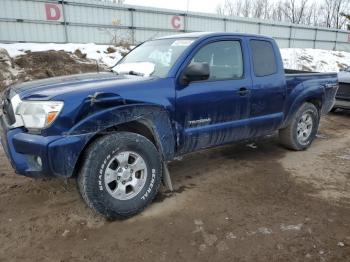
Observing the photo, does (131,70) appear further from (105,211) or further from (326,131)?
(326,131)

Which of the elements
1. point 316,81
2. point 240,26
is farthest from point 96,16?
point 316,81

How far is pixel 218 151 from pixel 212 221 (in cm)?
242

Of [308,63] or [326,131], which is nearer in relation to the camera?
[326,131]

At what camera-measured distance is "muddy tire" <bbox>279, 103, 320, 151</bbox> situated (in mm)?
5570

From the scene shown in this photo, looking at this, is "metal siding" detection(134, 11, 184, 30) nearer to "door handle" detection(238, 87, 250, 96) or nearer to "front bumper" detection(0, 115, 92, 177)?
"door handle" detection(238, 87, 250, 96)

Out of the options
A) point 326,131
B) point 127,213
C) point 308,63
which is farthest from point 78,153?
point 308,63

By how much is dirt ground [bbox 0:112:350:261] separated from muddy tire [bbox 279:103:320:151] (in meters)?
0.75

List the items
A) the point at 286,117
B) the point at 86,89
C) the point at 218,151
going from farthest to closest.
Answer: the point at 218,151, the point at 286,117, the point at 86,89

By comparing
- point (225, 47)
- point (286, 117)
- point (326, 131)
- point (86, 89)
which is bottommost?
point (326, 131)

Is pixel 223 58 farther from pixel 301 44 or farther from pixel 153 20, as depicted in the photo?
pixel 301 44

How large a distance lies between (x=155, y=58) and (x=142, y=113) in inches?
39.1

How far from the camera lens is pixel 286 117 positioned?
528 centimetres

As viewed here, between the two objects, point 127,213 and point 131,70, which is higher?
point 131,70

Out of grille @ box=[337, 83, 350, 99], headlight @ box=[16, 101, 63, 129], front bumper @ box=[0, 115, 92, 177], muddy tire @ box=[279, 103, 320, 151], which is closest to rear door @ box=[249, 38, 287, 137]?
muddy tire @ box=[279, 103, 320, 151]
